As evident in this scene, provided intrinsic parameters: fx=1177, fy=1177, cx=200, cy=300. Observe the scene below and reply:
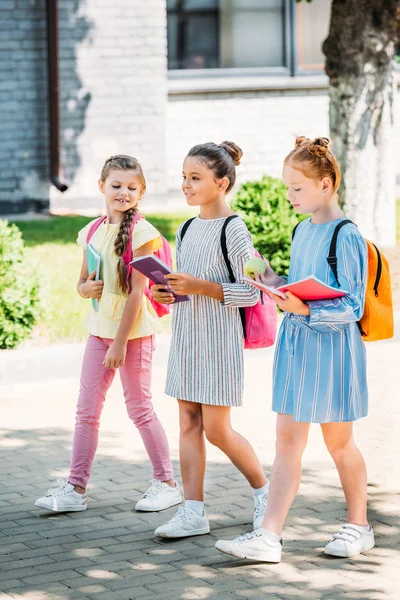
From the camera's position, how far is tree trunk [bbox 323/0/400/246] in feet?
40.5

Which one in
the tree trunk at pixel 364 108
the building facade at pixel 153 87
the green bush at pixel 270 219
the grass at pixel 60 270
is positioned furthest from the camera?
the building facade at pixel 153 87

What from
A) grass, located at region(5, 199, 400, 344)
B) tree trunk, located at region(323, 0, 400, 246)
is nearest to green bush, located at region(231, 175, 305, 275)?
grass, located at region(5, 199, 400, 344)

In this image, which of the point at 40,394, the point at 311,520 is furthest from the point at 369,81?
the point at 311,520

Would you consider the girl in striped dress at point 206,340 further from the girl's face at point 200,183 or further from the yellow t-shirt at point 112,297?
the yellow t-shirt at point 112,297

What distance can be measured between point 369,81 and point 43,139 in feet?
22.7

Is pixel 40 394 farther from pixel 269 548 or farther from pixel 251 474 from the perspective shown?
pixel 269 548

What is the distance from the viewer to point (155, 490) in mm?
5602

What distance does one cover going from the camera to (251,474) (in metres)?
5.25

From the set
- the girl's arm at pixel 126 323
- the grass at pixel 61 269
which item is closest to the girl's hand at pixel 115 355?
the girl's arm at pixel 126 323

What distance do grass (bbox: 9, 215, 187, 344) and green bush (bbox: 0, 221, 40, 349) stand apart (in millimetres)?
151

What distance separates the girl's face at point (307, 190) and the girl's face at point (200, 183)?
1.33ft

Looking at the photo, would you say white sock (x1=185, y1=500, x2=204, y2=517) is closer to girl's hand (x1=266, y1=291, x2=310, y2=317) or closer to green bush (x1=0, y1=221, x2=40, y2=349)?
girl's hand (x1=266, y1=291, x2=310, y2=317)

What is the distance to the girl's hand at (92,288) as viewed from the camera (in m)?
5.44

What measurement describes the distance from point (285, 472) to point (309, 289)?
80 cm
